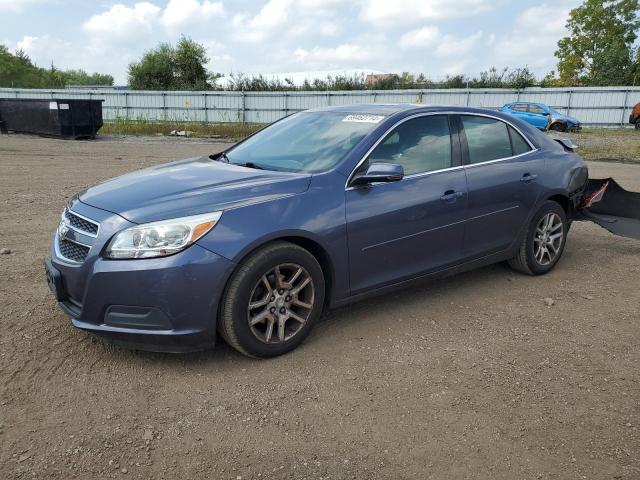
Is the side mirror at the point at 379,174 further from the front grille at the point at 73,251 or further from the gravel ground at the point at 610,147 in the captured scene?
the gravel ground at the point at 610,147

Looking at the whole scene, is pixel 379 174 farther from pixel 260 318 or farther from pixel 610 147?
pixel 610 147

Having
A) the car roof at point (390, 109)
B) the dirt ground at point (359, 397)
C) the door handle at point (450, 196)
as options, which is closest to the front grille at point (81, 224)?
the dirt ground at point (359, 397)

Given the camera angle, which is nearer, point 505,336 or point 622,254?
point 505,336

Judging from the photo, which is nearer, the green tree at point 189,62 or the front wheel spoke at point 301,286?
the front wheel spoke at point 301,286

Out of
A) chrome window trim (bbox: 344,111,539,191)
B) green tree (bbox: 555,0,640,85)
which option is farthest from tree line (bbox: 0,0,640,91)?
chrome window trim (bbox: 344,111,539,191)

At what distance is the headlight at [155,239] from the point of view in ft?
Answer: 10.5

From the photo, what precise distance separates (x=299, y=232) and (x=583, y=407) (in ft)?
6.40

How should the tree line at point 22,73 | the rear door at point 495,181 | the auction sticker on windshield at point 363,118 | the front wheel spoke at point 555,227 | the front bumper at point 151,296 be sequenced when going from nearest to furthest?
1. the front bumper at point 151,296
2. the auction sticker on windshield at point 363,118
3. the rear door at point 495,181
4. the front wheel spoke at point 555,227
5. the tree line at point 22,73

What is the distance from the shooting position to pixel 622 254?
20.5 feet

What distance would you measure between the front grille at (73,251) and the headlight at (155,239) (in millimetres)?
241

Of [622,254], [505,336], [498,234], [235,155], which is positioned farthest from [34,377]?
[622,254]

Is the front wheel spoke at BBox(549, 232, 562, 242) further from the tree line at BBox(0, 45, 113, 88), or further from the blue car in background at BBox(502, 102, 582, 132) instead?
the tree line at BBox(0, 45, 113, 88)

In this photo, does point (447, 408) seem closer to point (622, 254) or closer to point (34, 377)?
Answer: point (34, 377)

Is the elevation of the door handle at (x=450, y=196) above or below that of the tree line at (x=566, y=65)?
below
